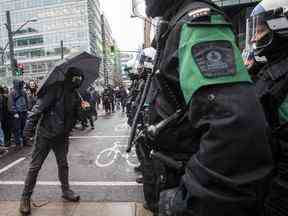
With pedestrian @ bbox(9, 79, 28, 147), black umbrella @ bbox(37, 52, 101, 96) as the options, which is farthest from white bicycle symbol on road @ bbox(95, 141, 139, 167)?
pedestrian @ bbox(9, 79, 28, 147)

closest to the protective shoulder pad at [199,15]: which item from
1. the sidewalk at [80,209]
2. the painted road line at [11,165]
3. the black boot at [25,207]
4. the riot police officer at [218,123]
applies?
the riot police officer at [218,123]

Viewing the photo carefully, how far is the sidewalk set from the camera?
4.31m

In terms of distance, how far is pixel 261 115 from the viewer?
1.05 m

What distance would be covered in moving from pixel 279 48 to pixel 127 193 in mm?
3774

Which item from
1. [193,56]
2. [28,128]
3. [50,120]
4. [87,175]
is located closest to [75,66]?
[50,120]

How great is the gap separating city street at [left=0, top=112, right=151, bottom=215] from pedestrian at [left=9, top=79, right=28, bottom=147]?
695 millimetres

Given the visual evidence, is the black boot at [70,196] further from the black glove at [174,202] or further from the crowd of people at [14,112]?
the crowd of people at [14,112]

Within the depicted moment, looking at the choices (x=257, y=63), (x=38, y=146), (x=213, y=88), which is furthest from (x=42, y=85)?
(x=213, y=88)

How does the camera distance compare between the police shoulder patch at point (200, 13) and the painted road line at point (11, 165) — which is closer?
the police shoulder patch at point (200, 13)

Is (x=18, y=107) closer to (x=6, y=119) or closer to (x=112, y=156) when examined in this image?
(x=6, y=119)

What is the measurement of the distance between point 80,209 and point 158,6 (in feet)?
12.1

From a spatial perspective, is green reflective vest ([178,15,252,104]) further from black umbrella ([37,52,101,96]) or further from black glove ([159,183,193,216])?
black umbrella ([37,52,101,96])

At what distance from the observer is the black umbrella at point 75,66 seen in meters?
4.29

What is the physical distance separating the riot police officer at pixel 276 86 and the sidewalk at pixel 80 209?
9.30 ft
